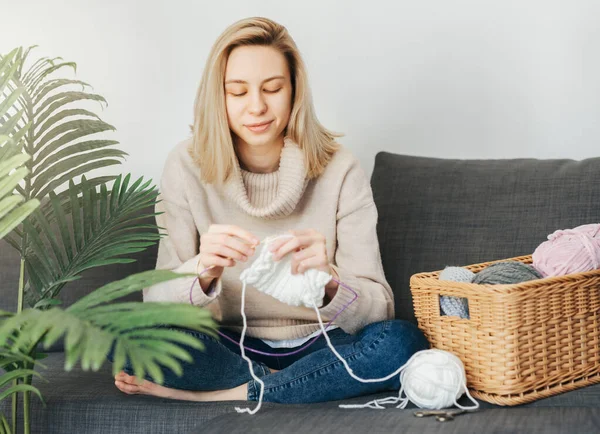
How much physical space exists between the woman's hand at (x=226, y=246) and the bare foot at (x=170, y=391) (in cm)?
27

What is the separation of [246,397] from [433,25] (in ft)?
4.16

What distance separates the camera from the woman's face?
1.71 meters

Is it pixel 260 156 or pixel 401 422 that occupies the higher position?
pixel 260 156

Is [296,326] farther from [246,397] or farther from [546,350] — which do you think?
[546,350]

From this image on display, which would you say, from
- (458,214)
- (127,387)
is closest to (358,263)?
(458,214)

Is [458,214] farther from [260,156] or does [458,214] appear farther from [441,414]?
[441,414]

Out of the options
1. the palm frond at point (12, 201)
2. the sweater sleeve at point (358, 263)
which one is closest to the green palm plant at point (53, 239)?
the palm frond at point (12, 201)

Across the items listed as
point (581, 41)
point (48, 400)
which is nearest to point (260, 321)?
point (48, 400)

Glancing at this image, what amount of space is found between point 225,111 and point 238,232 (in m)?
0.40

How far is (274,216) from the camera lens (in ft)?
5.88

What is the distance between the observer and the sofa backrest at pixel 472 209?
185cm

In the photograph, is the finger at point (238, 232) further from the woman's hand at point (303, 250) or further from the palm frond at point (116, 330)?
the palm frond at point (116, 330)

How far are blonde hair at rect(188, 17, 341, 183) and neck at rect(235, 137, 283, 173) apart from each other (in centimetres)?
5

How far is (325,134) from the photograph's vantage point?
188 cm
